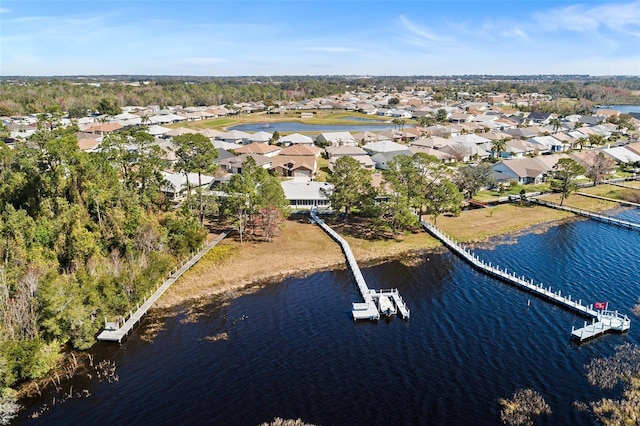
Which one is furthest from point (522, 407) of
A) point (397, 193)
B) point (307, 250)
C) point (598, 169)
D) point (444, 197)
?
point (598, 169)

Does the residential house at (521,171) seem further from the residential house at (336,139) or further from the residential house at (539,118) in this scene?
the residential house at (539,118)

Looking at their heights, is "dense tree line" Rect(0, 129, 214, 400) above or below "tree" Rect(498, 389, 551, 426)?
above

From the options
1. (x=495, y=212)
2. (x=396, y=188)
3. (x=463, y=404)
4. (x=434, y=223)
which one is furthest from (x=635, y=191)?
(x=463, y=404)

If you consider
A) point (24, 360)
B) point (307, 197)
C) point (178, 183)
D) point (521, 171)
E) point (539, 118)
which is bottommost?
point (24, 360)

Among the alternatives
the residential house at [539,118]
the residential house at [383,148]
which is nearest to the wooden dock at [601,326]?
the residential house at [383,148]

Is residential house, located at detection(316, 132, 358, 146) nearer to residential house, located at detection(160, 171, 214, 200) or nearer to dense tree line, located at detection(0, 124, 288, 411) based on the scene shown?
residential house, located at detection(160, 171, 214, 200)

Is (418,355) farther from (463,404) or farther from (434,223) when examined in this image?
(434,223)

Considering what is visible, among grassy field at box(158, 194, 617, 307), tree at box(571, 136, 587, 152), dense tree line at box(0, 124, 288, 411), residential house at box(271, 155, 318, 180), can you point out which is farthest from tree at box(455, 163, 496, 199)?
tree at box(571, 136, 587, 152)

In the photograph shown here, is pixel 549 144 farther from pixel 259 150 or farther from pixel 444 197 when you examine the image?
pixel 259 150
